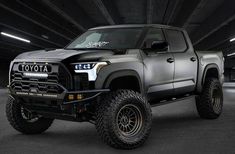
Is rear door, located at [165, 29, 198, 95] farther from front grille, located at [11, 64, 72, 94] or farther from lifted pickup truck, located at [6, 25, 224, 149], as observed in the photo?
front grille, located at [11, 64, 72, 94]

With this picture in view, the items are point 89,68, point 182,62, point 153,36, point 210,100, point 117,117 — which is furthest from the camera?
point 210,100

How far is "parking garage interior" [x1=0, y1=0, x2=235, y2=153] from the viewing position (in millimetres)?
5784

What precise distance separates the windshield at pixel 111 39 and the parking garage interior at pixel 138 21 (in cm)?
160

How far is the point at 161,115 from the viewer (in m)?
9.60

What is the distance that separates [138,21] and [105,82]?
56.3 ft

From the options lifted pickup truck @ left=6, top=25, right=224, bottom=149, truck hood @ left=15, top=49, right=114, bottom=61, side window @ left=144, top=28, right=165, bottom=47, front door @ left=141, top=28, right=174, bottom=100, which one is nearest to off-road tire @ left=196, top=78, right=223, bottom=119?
lifted pickup truck @ left=6, top=25, right=224, bottom=149

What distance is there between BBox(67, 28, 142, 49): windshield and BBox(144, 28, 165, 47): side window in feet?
0.56

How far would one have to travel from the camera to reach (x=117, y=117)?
217 inches

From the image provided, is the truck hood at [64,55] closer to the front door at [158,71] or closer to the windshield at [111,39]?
the windshield at [111,39]

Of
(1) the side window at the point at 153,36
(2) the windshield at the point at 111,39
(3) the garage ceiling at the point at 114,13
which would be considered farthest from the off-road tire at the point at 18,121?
(3) the garage ceiling at the point at 114,13

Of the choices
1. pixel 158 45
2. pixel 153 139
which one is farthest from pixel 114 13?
pixel 153 139

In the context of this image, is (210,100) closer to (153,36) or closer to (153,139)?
(153,36)

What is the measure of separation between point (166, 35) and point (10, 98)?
3120 mm

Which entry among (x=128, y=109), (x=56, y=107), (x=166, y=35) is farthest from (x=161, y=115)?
(x=56, y=107)
